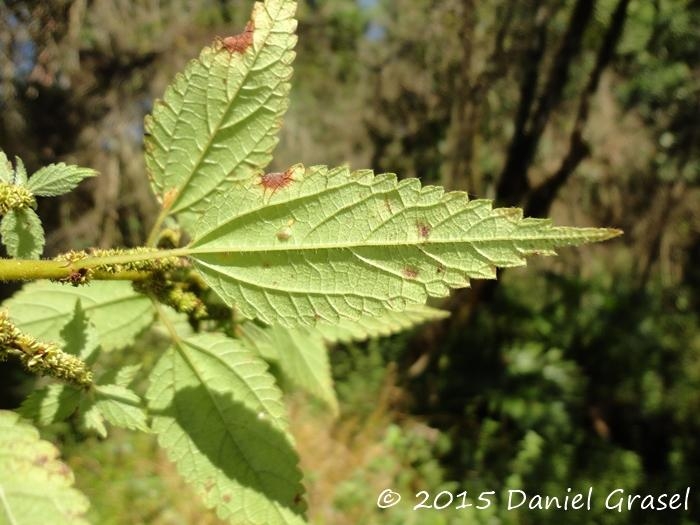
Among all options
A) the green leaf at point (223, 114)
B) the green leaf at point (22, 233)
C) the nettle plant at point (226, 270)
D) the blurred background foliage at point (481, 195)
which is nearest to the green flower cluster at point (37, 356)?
the nettle plant at point (226, 270)

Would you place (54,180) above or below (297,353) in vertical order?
→ above

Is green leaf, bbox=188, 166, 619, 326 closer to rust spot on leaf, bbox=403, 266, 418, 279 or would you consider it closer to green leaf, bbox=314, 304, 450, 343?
rust spot on leaf, bbox=403, 266, 418, 279

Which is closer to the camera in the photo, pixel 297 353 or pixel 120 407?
pixel 120 407

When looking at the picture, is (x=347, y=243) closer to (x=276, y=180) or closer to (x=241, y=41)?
(x=276, y=180)

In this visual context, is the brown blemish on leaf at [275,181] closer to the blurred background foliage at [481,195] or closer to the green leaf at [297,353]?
the green leaf at [297,353]

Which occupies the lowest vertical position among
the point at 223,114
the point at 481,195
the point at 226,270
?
the point at 481,195

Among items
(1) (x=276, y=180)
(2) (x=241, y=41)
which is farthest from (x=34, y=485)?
(2) (x=241, y=41)
